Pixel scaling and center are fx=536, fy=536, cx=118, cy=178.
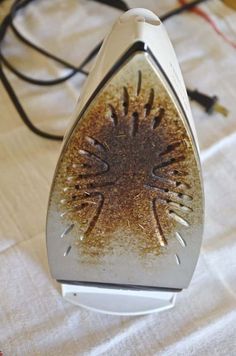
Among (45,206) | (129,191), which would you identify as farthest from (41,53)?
(129,191)

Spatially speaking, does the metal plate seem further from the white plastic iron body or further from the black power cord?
the black power cord

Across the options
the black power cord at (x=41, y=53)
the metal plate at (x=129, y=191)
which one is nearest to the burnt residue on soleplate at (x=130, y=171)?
the metal plate at (x=129, y=191)

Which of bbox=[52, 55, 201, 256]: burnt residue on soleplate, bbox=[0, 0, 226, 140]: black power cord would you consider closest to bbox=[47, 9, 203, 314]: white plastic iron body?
bbox=[52, 55, 201, 256]: burnt residue on soleplate

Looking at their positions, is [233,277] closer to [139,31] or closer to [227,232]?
[227,232]

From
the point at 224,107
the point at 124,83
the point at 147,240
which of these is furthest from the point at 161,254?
the point at 224,107

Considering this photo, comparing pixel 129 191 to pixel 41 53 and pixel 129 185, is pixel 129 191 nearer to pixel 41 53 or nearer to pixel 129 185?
pixel 129 185

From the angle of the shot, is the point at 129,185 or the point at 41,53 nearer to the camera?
the point at 129,185

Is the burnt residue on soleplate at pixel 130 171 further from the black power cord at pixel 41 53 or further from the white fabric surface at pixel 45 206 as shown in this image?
the black power cord at pixel 41 53
